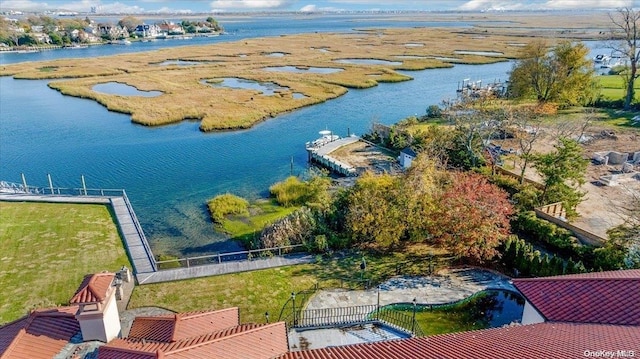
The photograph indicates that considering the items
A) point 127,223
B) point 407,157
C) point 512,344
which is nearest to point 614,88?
point 407,157

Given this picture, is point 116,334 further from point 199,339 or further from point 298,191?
point 298,191

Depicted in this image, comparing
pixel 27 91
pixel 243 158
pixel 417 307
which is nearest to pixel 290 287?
pixel 417 307

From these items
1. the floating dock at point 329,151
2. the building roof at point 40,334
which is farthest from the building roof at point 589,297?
the floating dock at point 329,151

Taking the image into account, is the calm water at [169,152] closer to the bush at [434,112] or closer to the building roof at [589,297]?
the bush at [434,112]

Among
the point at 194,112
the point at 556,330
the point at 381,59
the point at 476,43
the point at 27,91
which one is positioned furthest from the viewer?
the point at 476,43

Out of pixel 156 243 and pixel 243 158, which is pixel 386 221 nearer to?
pixel 156 243

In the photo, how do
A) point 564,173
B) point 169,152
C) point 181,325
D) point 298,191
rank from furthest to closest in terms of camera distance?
point 169,152 < point 298,191 < point 564,173 < point 181,325
